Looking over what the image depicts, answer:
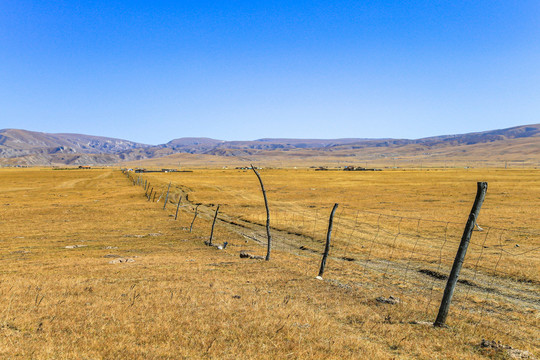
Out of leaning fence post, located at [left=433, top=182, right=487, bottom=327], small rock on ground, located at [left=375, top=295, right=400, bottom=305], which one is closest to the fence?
small rock on ground, located at [left=375, top=295, right=400, bottom=305]

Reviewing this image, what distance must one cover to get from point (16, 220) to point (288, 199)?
34145 mm

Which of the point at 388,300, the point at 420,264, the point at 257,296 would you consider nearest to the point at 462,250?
the point at 388,300

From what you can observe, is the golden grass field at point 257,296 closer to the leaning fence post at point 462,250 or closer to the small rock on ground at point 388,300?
the small rock on ground at point 388,300

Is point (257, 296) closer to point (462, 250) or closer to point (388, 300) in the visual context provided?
point (388, 300)

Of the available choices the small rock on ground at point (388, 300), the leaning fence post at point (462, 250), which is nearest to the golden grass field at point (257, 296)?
the small rock on ground at point (388, 300)

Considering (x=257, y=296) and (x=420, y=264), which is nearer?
(x=257, y=296)

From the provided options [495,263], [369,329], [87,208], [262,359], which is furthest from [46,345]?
[87,208]

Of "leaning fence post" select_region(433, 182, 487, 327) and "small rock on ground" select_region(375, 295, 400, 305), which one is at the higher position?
"leaning fence post" select_region(433, 182, 487, 327)

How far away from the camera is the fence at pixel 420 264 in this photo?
35.2 feet

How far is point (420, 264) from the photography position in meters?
18.6

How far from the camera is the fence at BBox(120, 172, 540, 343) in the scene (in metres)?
10.7

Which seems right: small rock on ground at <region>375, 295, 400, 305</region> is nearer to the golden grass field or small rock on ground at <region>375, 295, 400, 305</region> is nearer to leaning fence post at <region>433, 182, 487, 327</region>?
the golden grass field

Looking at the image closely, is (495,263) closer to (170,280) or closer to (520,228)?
(520,228)

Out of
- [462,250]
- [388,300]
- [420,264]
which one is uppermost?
[462,250]
